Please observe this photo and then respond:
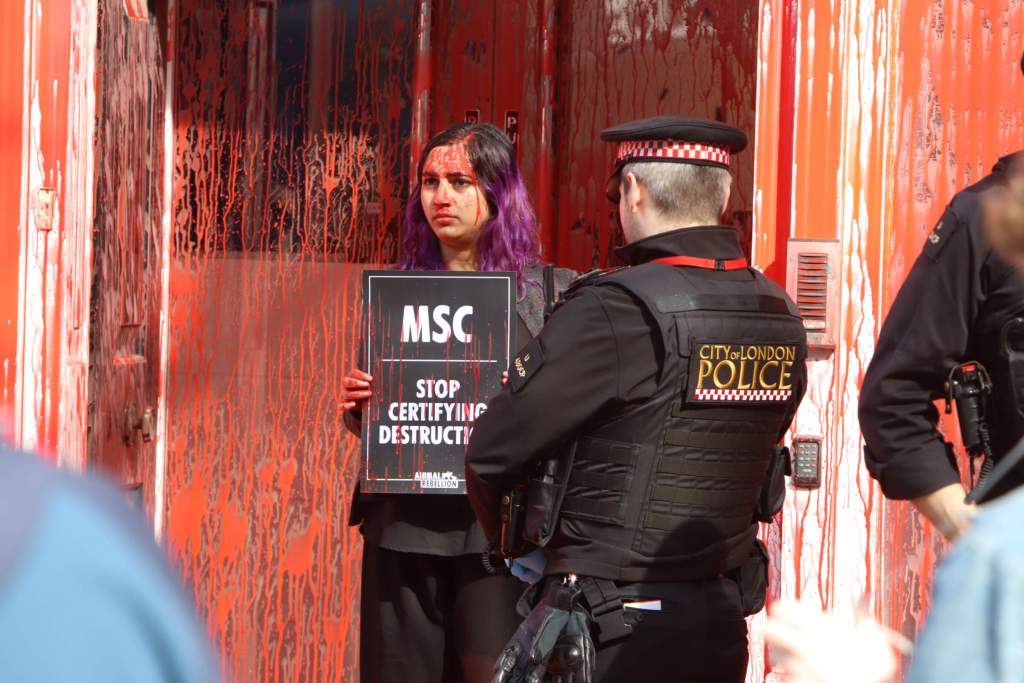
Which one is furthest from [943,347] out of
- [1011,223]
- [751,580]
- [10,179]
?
[10,179]

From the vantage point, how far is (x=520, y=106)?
4.31 metres

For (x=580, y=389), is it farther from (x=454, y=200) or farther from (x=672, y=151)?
(x=454, y=200)

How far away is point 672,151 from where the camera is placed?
8.36ft

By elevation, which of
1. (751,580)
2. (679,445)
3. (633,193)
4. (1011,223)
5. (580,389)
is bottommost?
(751,580)

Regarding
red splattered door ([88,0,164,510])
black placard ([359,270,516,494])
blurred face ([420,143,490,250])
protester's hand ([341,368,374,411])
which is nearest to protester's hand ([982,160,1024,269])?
black placard ([359,270,516,494])

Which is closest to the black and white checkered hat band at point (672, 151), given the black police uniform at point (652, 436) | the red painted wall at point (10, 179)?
the black police uniform at point (652, 436)

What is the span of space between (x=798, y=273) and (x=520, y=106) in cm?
134

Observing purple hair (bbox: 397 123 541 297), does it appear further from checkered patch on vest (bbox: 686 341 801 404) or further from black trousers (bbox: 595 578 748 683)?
black trousers (bbox: 595 578 748 683)

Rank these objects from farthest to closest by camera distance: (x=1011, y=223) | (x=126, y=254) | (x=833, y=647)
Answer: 1. (x=126, y=254)
2. (x=1011, y=223)
3. (x=833, y=647)

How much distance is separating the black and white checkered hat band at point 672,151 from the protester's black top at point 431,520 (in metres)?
0.67

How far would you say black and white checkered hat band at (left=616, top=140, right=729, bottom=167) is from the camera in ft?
8.36

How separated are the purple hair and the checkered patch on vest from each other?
90 cm

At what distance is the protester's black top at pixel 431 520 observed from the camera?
10.1ft

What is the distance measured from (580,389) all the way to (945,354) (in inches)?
25.8
